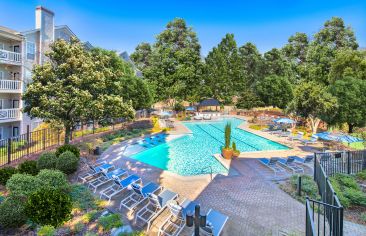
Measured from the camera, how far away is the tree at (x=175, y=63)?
4531cm

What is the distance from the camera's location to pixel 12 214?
21.2 feet

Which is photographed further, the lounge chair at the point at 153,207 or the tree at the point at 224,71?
the tree at the point at 224,71

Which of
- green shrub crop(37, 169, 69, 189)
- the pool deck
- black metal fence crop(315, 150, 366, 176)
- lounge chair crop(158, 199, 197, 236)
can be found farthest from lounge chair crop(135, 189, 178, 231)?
black metal fence crop(315, 150, 366, 176)

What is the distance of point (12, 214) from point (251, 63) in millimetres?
59194

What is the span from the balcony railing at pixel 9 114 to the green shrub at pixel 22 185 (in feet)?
47.2

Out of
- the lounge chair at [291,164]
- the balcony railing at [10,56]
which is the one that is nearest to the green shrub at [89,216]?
the lounge chair at [291,164]

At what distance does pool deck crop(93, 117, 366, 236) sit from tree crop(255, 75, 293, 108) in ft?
113

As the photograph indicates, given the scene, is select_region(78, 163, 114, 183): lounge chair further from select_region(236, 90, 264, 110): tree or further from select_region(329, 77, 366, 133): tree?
select_region(236, 90, 264, 110): tree

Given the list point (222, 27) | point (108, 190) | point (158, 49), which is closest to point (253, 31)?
point (222, 27)

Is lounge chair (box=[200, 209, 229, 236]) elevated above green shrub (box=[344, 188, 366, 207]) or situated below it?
below

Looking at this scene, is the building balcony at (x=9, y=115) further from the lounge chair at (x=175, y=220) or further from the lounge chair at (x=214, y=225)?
the lounge chair at (x=214, y=225)

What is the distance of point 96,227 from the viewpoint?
707cm

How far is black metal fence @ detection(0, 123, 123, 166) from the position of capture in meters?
12.0

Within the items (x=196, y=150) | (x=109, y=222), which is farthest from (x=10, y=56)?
(x=109, y=222)
